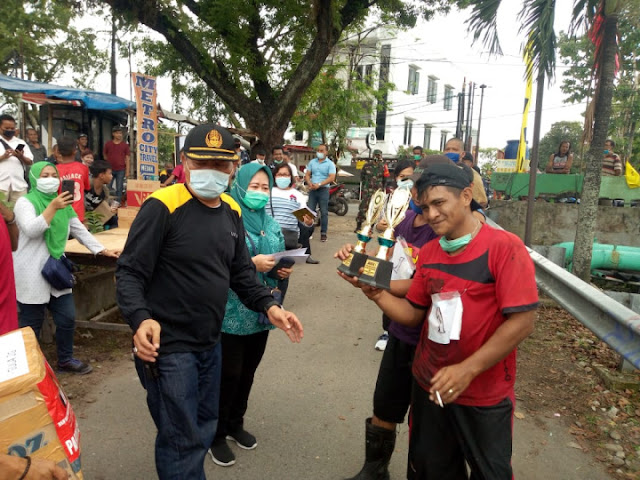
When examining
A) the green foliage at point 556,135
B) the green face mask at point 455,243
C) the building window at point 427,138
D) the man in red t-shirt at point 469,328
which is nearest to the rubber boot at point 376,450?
the man in red t-shirt at point 469,328

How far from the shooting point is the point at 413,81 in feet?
118

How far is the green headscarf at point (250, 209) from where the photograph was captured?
3139 mm

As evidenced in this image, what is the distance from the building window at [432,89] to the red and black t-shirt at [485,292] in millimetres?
39325

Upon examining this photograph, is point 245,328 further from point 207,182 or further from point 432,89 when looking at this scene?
point 432,89

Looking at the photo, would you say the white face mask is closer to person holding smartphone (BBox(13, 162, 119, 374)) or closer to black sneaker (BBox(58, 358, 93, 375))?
person holding smartphone (BBox(13, 162, 119, 374))

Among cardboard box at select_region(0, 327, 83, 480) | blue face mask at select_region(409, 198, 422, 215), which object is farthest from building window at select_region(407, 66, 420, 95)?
cardboard box at select_region(0, 327, 83, 480)

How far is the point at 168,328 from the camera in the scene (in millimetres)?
2186

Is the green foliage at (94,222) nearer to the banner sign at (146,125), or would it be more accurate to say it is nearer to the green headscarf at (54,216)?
the green headscarf at (54,216)

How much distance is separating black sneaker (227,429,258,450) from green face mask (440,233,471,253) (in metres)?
1.98

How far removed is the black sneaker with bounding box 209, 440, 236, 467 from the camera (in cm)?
302

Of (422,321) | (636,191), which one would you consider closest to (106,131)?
(636,191)

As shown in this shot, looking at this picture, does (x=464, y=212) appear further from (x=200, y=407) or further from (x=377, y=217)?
(x=200, y=407)

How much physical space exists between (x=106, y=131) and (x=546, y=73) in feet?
45.5

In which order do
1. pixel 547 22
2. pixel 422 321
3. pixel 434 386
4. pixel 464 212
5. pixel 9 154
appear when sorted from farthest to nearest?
pixel 9 154, pixel 547 22, pixel 422 321, pixel 464 212, pixel 434 386
